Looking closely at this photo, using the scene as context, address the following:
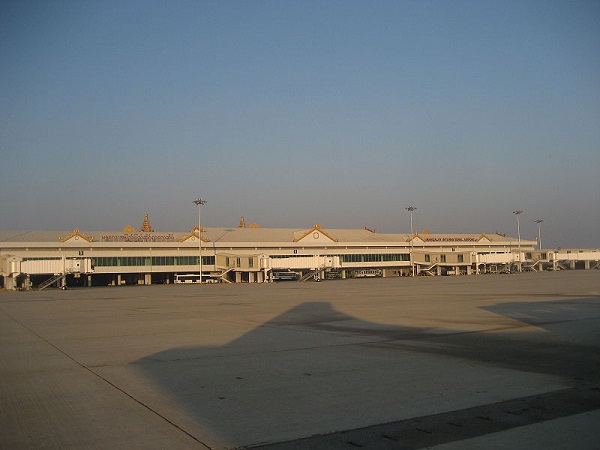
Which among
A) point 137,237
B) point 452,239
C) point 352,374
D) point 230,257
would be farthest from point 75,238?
point 352,374

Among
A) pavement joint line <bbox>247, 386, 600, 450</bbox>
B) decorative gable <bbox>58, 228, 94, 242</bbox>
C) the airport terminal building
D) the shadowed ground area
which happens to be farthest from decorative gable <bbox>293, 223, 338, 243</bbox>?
pavement joint line <bbox>247, 386, 600, 450</bbox>

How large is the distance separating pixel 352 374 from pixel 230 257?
9326 cm

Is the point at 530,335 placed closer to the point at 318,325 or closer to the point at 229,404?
the point at 318,325

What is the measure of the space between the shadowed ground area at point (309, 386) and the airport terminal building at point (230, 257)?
70897 mm

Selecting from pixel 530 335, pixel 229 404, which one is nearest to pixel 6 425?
pixel 229 404

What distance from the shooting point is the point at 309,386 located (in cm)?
1218

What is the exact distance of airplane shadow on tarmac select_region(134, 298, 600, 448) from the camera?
9.77 meters

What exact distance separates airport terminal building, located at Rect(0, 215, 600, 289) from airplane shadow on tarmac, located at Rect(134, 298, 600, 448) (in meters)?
73.4

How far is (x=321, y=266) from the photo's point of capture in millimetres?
102312

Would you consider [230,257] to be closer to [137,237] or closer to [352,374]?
[137,237]

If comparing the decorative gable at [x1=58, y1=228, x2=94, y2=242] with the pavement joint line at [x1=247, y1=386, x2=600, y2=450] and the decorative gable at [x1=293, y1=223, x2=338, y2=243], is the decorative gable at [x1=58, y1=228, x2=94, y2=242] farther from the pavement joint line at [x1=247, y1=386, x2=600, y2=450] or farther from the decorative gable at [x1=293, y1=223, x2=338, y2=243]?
the pavement joint line at [x1=247, y1=386, x2=600, y2=450]

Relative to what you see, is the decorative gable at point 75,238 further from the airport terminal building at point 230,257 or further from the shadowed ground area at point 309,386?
the shadowed ground area at point 309,386

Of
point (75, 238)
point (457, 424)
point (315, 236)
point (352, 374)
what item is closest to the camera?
point (457, 424)

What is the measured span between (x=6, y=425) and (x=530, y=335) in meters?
16.5
